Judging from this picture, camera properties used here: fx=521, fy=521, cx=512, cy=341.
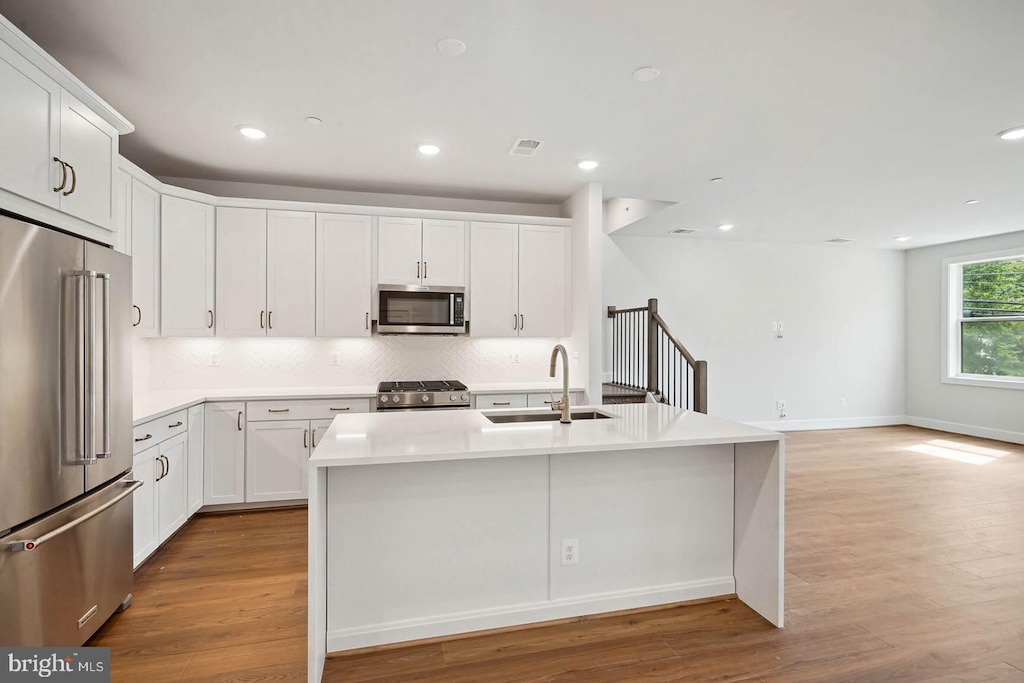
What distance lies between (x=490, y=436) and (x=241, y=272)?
2.99 metres

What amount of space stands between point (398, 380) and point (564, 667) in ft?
10.2

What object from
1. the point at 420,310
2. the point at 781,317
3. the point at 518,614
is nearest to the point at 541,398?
the point at 420,310

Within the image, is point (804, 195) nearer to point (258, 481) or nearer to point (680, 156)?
point (680, 156)

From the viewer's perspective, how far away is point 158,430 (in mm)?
3188

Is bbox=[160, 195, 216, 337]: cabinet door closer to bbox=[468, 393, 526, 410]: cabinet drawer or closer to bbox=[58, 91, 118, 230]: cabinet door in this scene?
bbox=[58, 91, 118, 230]: cabinet door

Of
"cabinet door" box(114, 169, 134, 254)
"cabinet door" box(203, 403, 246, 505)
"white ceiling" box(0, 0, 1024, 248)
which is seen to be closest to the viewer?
"white ceiling" box(0, 0, 1024, 248)

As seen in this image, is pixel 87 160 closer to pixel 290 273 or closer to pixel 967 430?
pixel 290 273

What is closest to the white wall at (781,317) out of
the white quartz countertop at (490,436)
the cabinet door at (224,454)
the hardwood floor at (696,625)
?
the hardwood floor at (696,625)

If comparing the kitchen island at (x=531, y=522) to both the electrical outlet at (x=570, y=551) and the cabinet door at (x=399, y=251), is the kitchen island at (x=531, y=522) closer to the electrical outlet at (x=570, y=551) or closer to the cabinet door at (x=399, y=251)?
the electrical outlet at (x=570, y=551)

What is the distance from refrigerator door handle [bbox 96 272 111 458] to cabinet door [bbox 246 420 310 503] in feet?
5.87

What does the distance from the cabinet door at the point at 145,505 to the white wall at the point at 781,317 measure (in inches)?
181

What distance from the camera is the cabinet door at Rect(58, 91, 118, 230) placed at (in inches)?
82.7

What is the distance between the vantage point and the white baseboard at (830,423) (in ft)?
23.8

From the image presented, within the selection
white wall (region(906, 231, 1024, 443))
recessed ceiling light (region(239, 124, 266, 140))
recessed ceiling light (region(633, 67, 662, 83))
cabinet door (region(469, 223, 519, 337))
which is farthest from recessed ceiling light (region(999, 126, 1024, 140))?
recessed ceiling light (region(239, 124, 266, 140))
